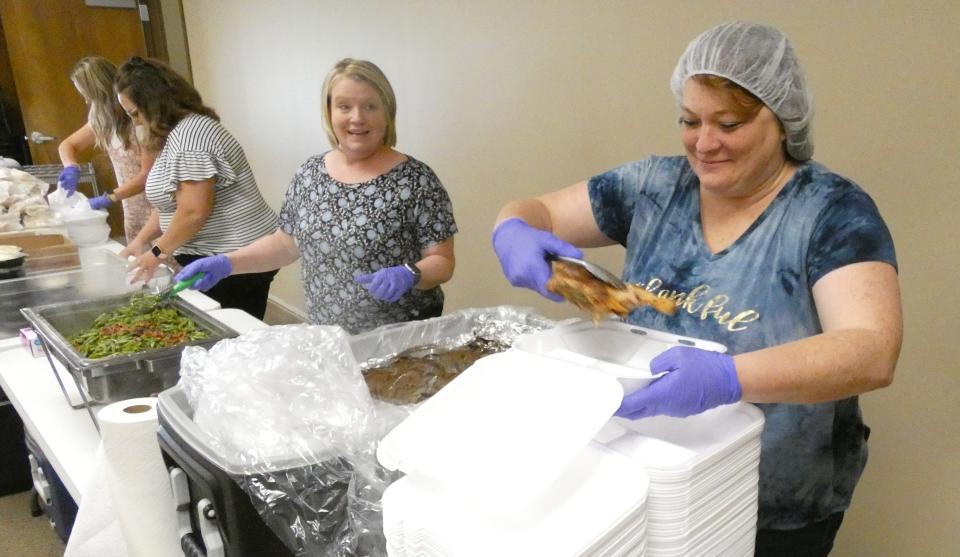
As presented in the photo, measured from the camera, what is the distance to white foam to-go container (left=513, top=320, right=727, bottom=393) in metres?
0.87

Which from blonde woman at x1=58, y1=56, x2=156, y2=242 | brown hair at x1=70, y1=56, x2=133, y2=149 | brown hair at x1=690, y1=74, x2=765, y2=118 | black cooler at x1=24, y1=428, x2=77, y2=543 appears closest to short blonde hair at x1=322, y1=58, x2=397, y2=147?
brown hair at x1=690, y1=74, x2=765, y2=118

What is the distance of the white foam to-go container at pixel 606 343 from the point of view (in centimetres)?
87

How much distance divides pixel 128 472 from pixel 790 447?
986 millimetres

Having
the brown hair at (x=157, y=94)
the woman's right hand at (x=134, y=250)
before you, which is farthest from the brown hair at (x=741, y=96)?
the woman's right hand at (x=134, y=250)

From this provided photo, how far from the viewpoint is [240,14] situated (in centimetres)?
409

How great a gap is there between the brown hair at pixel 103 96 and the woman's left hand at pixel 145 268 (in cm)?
125

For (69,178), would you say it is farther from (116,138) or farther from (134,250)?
(134,250)

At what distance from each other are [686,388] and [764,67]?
1.67 ft

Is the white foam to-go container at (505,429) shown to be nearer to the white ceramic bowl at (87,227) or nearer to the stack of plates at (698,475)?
the stack of plates at (698,475)

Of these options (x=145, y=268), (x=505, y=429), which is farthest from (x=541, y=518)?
(x=145, y=268)

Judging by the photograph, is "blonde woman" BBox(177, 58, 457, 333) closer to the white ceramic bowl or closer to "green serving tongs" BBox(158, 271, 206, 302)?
"green serving tongs" BBox(158, 271, 206, 302)

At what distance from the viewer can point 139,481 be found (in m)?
0.98

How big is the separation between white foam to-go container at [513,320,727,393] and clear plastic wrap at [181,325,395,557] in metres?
0.26

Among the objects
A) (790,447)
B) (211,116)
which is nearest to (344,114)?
(211,116)
